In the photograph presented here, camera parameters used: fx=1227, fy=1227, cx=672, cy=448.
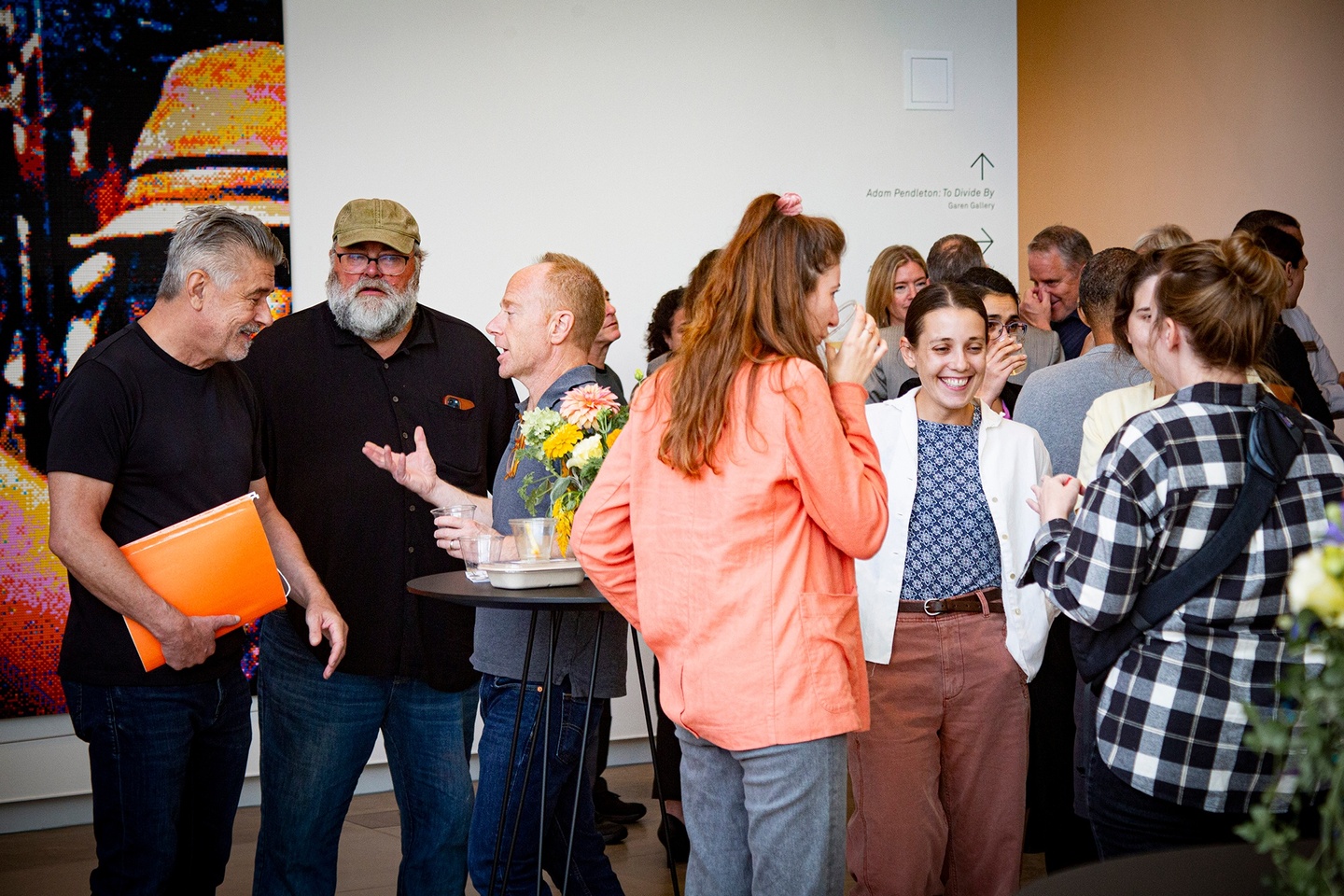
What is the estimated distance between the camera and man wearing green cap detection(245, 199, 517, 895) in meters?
2.88

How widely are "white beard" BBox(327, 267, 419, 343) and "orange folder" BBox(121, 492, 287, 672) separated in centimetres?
63

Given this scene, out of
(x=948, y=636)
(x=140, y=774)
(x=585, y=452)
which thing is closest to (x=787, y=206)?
(x=585, y=452)

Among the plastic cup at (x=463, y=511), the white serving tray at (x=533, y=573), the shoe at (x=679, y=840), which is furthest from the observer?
the shoe at (x=679, y=840)

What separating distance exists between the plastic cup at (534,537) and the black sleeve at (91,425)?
0.79 metres

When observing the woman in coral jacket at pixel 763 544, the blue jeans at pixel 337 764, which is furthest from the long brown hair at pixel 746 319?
the blue jeans at pixel 337 764

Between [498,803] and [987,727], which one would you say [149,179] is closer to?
[498,803]

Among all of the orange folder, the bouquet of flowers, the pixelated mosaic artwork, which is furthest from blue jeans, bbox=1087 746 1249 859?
the pixelated mosaic artwork

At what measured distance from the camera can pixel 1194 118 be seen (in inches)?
289

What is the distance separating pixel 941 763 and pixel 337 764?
1.43 m

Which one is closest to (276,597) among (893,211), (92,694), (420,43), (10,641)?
(92,694)

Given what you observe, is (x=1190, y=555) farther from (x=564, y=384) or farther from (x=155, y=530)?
(x=155, y=530)

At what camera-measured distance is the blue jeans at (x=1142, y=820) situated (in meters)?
1.99

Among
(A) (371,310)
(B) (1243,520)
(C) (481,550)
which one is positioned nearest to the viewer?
(B) (1243,520)

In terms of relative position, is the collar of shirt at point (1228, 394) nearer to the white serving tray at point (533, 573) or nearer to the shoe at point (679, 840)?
the white serving tray at point (533, 573)
